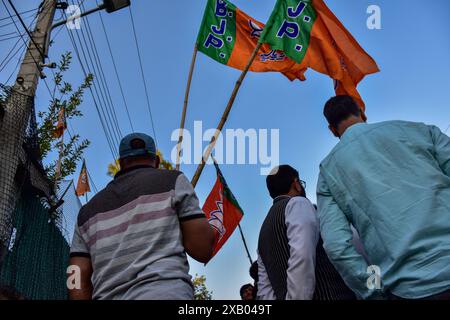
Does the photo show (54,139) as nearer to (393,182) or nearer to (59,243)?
(59,243)

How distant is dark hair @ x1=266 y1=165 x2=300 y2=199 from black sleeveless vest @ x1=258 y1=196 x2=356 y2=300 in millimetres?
101

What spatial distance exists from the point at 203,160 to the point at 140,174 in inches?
112

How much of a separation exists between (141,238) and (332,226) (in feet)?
3.03

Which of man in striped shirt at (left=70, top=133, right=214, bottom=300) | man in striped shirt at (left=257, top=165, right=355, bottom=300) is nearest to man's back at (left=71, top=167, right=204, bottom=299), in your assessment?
man in striped shirt at (left=70, top=133, right=214, bottom=300)

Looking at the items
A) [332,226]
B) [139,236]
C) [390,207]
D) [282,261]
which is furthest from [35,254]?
[390,207]

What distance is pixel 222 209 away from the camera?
814 centimetres

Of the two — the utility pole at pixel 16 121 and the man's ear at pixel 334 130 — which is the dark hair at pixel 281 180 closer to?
the man's ear at pixel 334 130

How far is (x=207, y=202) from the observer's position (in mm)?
8156

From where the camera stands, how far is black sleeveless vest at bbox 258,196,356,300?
102 inches

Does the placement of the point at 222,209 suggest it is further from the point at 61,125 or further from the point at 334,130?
the point at 334,130

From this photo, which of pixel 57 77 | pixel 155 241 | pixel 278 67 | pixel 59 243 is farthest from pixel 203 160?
pixel 57 77

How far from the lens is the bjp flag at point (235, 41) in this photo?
23.8ft

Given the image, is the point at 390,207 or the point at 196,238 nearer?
the point at 390,207

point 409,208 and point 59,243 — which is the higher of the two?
point 59,243
